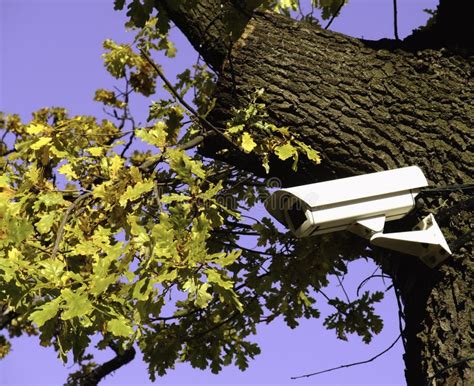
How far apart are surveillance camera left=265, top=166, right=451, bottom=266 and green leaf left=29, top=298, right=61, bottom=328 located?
104 centimetres

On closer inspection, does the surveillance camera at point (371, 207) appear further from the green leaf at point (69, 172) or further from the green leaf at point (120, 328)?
the green leaf at point (69, 172)

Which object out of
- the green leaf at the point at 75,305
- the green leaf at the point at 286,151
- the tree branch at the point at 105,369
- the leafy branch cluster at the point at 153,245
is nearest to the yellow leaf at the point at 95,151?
the leafy branch cluster at the point at 153,245

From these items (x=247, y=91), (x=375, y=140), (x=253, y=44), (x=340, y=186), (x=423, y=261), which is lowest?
(x=423, y=261)

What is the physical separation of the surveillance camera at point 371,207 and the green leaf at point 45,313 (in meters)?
1.04

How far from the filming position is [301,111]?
3.41 metres

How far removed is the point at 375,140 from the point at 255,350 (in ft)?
6.13

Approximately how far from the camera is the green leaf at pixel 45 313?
271 cm

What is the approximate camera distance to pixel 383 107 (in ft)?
11.3

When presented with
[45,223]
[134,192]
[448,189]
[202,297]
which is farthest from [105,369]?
[448,189]

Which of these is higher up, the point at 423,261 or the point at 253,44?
the point at 253,44

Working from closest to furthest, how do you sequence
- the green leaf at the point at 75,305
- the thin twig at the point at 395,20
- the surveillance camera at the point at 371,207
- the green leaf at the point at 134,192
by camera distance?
1. the green leaf at the point at 75,305
2. the surveillance camera at the point at 371,207
3. the green leaf at the point at 134,192
4. the thin twig at the point at 395,20

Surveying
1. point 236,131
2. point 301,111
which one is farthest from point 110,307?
point 301,111

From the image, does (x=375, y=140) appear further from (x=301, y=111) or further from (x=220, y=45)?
(x=220, y=45)

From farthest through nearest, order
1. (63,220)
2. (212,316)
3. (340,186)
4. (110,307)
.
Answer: (212,316), (63,220), (340,186), (110,307)
